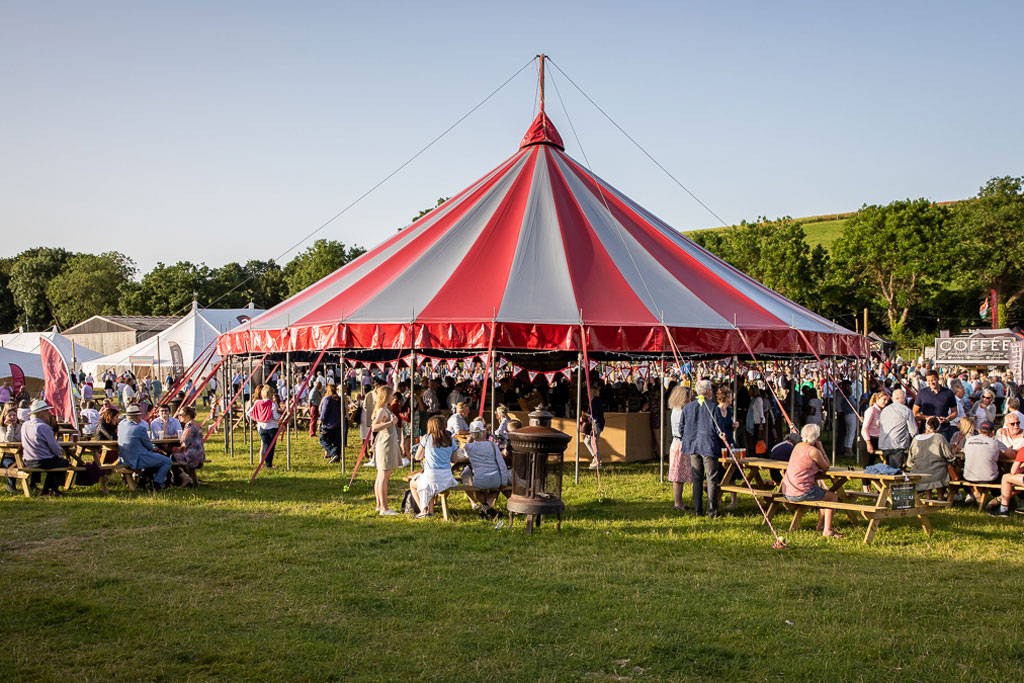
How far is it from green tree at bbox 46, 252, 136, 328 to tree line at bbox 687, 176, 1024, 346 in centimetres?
5221

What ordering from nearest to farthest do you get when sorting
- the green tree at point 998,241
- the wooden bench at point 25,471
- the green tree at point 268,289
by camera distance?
the wooden bench at point 25,471
the green tree at point 998,241
the green tree at point 268,289

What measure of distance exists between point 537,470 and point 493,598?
2.11 meters

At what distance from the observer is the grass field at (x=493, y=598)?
448cm

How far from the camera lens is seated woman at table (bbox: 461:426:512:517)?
8.37 m

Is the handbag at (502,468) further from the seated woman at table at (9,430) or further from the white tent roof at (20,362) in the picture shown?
the white tent roof at (20,362)

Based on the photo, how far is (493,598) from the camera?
18.6ft

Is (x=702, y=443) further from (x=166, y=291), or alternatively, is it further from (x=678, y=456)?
(x=166, y=291)

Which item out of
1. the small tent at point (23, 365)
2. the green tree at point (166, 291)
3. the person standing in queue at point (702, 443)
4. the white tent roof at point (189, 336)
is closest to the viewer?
the person standing in queue at point (702, 443)

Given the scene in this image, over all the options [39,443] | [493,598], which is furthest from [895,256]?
[493,598]

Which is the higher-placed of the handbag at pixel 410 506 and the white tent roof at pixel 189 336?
the white tent roof at pixel 189 336

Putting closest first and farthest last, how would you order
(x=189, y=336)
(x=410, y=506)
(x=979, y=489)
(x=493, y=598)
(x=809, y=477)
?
1. (x=493, y=598)
2. (x=809, y=477)
3. (x=410, y=506)
4. (x=979, y=489)
5. (x=189, y=336)

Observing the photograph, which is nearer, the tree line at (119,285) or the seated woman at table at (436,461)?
→ the seated woman at table at (436,461)

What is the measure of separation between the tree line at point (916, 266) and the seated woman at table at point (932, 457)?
43.5 metres

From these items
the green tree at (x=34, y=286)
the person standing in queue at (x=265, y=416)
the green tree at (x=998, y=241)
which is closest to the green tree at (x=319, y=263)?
the green tree at (x=34, y=286)
